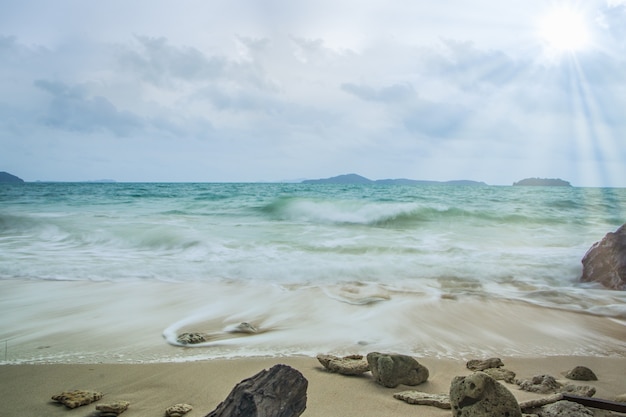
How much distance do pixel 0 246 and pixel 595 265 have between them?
10902 millimetres

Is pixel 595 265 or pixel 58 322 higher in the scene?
pixel 595 265

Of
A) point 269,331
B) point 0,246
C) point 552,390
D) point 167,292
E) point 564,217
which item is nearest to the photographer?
point 552,390

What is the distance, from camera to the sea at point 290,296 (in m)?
3.86

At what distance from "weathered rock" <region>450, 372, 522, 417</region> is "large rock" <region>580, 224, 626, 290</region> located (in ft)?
18.2

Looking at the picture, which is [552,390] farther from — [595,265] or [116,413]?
[595,265]

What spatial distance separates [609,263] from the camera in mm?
6820

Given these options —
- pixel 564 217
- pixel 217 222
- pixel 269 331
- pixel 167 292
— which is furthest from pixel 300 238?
pixel 564 217

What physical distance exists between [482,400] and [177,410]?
151 cm

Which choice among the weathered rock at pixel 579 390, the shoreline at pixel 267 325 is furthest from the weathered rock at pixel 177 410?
the weathered rock at pixel 579 390

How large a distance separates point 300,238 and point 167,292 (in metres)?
5.67

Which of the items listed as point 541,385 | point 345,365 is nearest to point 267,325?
point 345,365

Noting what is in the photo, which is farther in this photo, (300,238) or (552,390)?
(300,238)

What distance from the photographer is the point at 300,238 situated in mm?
11219

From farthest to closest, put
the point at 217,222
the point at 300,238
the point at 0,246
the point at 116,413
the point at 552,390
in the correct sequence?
the point at 217,222, the point at 300,238, the point at 0,246, the point at 552,390, the point at 116,413
